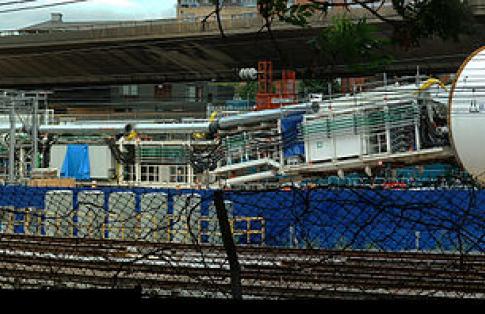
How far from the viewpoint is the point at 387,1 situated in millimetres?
Answer: 3109

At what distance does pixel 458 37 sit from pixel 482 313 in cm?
127

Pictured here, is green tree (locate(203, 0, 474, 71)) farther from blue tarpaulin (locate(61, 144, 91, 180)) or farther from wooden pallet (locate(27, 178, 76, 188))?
blue tarpaulin (locate(61, 144, 91, 180))

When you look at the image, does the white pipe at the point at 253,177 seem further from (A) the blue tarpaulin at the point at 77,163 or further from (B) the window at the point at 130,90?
(B) the window at the point at 130,90

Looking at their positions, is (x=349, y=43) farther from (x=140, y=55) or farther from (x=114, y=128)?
(x=140, y=55)

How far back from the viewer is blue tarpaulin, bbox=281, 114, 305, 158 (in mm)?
20266

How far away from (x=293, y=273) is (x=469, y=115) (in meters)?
12.7

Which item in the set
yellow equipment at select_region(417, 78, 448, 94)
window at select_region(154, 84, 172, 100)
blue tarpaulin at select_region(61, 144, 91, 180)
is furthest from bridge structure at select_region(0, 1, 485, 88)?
yellow equipment at select_region(417, 78, 448, 94)

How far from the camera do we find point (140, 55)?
45844mm

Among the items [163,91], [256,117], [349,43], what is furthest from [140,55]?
[349,43]

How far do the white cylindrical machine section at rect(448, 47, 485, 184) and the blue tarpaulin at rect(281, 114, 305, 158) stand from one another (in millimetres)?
4980

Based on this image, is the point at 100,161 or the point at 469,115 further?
the point at 100,161

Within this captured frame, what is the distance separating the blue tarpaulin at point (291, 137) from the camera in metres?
20.3

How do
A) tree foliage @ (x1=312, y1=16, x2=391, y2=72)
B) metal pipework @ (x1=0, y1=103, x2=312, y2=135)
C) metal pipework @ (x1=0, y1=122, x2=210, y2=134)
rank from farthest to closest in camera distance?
metal pipework @ (x1=0, y1=122, x2=210, y2=134) < metal pipework @ (x1=0, y1=103, x2=312, y2=135) < tree foliage @ (x1=312, y1=16, x2=391, y2=72)

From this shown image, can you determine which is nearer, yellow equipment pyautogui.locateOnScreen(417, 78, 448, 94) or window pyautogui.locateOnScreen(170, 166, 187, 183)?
yellow equipment pyautogui.locateOnScreen(417, 78, 448, 94)
